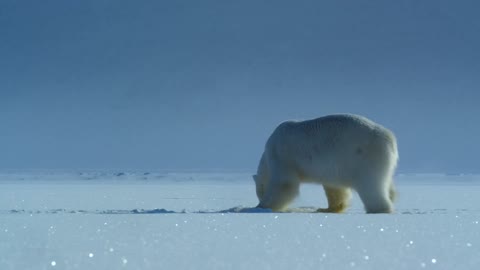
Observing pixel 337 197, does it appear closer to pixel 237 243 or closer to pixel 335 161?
pixel 335 161

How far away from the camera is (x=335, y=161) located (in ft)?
32.0

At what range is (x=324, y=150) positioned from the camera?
988 centimetres

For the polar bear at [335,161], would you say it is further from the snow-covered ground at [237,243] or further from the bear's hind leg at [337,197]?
the snow-covered ground at [237,243]

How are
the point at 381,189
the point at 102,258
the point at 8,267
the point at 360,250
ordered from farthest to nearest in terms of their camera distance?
the point at 381,189 < the point at 360,250 < the point at 102,258 < the point at 8,267

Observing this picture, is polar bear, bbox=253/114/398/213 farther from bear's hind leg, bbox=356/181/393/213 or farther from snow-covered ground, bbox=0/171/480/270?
snow-covered ground, bbox=0/171/480/270

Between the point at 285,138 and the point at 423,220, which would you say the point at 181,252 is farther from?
the point at 285,138

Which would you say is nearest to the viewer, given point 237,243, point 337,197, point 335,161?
point 237,243

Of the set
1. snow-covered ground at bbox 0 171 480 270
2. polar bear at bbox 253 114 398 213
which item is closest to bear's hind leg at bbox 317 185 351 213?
polar bear at bbox 253 114 398 213

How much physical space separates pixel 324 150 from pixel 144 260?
5.86 meters

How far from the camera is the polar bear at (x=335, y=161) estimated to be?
374 inches

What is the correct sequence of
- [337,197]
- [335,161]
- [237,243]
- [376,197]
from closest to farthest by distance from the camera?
[237,243] → [376,197] → [335,161] → [337,197]

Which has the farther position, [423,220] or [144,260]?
[423,220]

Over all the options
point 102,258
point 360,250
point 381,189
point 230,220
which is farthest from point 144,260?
point 381,189

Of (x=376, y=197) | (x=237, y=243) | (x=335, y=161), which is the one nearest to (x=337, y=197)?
(x=335, y=161)
